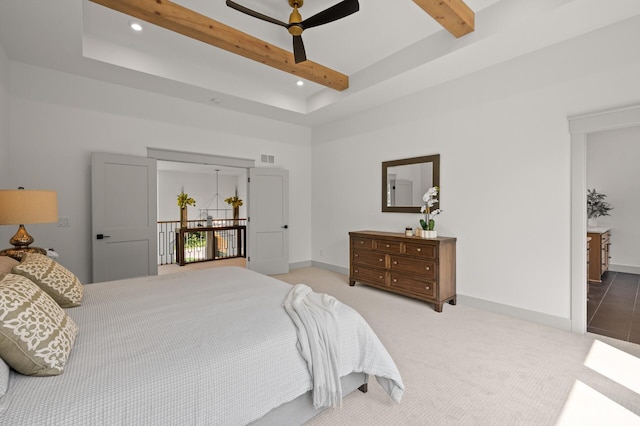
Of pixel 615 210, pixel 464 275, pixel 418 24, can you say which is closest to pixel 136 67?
pixel 418 24

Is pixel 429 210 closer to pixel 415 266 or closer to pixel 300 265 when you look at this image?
pixel 415 266

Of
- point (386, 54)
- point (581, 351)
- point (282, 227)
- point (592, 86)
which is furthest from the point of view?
point (282, 227)

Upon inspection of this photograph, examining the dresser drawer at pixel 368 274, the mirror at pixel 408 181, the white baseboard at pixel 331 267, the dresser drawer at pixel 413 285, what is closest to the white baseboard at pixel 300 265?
the white baseboard at pixel 331 267

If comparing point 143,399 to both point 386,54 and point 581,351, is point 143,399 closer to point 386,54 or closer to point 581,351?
point 581,351

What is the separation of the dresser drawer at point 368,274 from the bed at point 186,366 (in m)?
2.44

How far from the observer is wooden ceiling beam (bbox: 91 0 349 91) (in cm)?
278

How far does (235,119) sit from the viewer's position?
5434 millimetres

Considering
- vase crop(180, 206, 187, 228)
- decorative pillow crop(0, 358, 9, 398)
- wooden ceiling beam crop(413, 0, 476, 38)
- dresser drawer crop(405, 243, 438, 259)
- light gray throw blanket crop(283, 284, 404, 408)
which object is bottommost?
light gray throw blanket crop(283, 284, 404, 408)

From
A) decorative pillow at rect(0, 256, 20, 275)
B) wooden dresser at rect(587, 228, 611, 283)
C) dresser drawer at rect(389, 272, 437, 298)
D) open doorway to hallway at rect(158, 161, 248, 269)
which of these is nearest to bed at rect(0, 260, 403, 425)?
decorative pillow at rect(0, 256, 20, 275)

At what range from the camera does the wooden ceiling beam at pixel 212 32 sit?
9.11 feet

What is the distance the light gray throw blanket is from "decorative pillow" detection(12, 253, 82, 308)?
4.68 ft

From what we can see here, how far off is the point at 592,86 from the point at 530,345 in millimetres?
2629

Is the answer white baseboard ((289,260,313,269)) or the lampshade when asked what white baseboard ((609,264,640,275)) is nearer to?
white baseboard ((289,260,313,269))

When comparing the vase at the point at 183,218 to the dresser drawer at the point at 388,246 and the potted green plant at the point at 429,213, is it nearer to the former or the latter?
the dresser drawer at the point at 388,246
